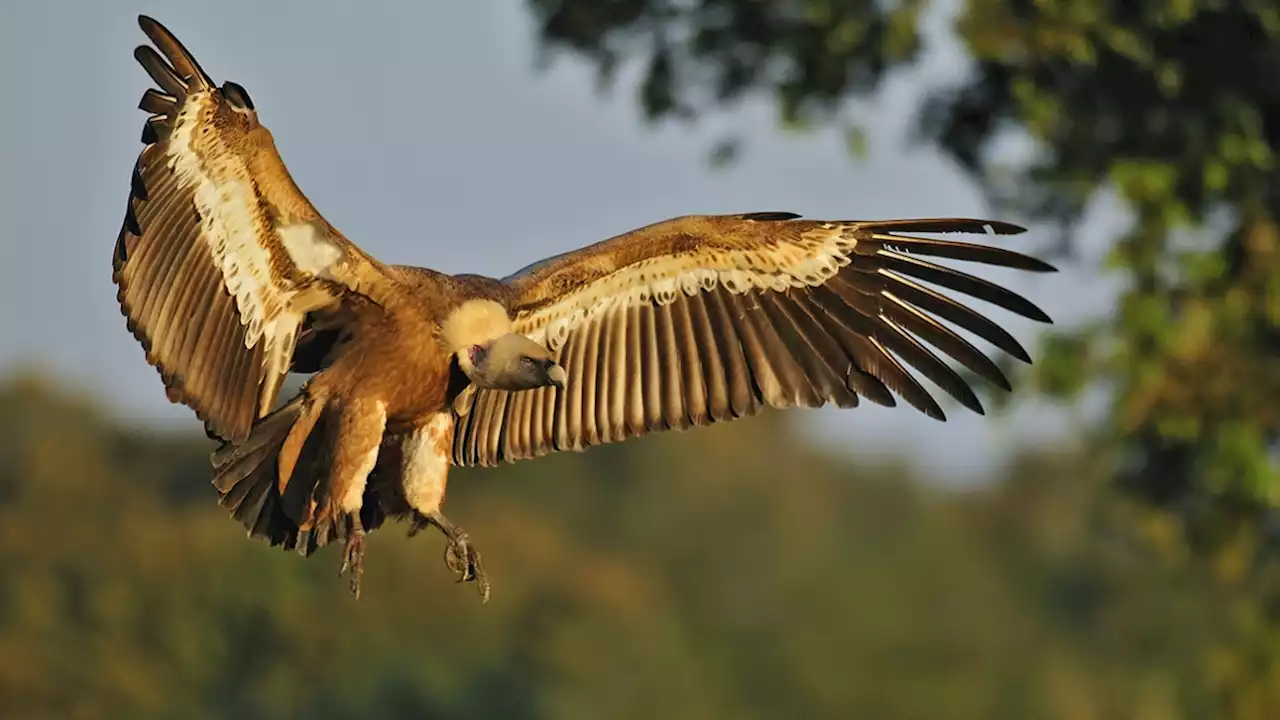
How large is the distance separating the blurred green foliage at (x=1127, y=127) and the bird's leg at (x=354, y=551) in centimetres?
482

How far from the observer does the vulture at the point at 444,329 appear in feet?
25.3

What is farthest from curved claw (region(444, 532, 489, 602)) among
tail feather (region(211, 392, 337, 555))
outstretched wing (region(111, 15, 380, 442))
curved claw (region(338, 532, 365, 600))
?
outstretched wing (region(111, 15, 380, 442))

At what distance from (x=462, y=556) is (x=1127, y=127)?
231 inches

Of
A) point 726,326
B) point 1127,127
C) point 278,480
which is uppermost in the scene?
point 1127,127

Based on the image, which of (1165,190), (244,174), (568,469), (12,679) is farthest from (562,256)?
(568,469)

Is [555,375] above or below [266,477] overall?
above

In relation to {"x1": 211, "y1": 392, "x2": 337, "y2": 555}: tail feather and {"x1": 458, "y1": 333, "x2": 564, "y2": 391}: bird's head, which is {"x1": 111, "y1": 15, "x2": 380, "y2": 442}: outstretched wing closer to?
{"x1": 211, "y1": 392, "x2": 337, "y2": 555}: tail feather

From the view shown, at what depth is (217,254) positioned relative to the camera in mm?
7820

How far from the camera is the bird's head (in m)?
7.79

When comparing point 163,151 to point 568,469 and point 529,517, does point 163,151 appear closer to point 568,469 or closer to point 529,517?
point 529,517

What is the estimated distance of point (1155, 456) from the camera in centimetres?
1451

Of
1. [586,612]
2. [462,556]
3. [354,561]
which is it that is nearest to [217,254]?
[354,561]

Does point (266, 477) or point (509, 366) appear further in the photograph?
point (266, 477)

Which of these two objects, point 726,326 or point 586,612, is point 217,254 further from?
point 586,612
